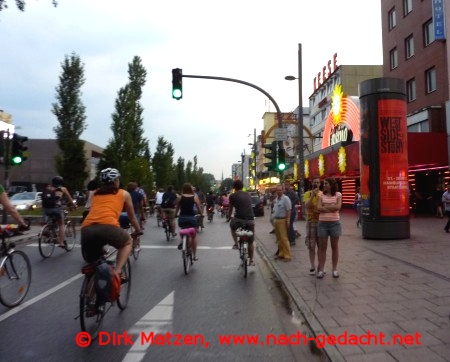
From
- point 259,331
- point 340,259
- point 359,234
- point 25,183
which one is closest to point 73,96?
point 359,234

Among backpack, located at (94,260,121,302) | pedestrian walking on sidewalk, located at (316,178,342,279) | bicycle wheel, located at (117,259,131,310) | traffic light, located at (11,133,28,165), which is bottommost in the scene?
bicycle wheel, located at (117,259,131,310)

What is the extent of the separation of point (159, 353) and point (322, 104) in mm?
57810

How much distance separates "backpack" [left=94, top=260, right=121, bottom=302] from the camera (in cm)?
462

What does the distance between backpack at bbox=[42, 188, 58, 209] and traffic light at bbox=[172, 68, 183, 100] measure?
603 centimetres

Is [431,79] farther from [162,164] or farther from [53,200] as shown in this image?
[162,164]

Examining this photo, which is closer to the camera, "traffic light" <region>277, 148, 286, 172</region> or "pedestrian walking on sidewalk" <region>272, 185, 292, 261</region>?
"pedestrian walking on sidewalk" <region>272, 185, 292, 261</region>

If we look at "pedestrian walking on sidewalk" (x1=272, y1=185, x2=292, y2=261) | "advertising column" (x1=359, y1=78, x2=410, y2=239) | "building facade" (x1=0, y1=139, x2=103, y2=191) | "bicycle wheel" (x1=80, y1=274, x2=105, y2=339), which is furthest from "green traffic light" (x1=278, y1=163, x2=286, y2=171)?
"building facade" (x1=0, y1=139, x2=103, y2=191)

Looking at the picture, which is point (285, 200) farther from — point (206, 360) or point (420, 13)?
point (420, 13)

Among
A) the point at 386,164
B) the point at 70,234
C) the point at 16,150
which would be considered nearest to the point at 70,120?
the point at 16,150

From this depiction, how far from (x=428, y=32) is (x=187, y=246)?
23.4m

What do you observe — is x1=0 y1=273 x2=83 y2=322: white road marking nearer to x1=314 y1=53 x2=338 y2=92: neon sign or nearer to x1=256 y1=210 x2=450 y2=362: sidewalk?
x1=256 y1=210 x2=450 y2=362: sidewalk

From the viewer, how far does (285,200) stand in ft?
31.1

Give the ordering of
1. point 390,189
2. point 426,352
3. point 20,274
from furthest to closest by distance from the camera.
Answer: point 390,189
point 20,274
point 426,352

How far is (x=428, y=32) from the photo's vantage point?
85.0 ft
